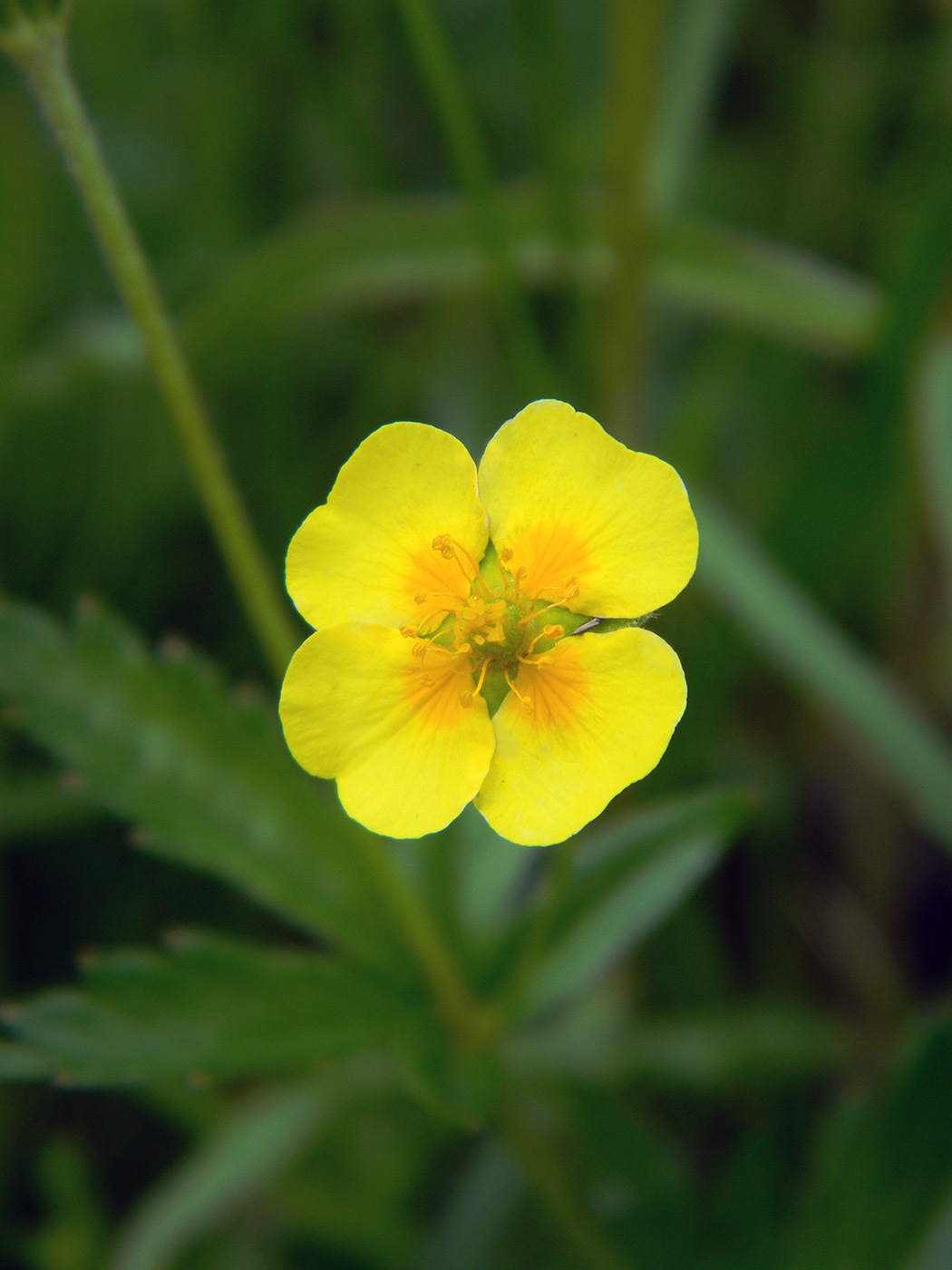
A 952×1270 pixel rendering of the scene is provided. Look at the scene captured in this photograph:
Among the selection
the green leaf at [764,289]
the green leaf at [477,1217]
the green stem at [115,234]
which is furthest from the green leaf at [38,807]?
the green leaf at [764,289]

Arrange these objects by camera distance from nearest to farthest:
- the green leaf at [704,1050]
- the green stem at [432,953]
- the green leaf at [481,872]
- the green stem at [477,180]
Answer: the green stem at [432,953]
the green leaf at [481,872]
the green stem at [477,180]
the green leaf at [704,1050]

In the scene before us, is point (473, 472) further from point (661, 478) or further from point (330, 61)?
point (330, 61)

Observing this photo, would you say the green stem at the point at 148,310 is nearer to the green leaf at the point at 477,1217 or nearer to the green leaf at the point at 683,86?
the green leaf at the point at 477,1217

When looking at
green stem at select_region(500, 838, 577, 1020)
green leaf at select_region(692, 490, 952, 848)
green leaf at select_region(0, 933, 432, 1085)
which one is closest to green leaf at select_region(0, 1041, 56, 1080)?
green leaf at select_region(0, 933, 432, 1085)

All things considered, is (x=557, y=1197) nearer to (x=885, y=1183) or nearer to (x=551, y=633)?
(x=885, y=1183)

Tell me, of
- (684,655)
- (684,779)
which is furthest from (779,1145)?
(684,655)

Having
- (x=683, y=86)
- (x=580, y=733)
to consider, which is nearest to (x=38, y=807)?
(x=580, y=733)
